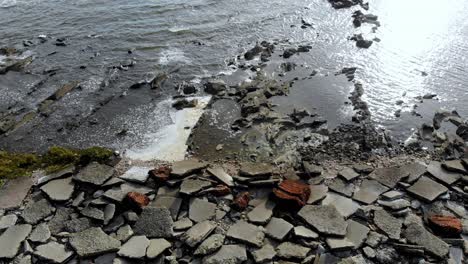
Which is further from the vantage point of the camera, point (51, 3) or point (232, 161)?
point (51, 3)

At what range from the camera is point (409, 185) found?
9.28 metres

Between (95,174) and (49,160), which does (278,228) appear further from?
(49,160)

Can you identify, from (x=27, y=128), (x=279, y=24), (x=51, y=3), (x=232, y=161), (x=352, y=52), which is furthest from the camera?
(x=51, y=3)


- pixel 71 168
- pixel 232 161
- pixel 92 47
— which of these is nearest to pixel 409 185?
pixel 232 161

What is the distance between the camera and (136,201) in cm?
858

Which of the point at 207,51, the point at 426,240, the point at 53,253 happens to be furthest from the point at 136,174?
the point at 207,51

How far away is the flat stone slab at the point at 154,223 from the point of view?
808cm

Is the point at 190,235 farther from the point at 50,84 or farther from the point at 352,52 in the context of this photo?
the point at 352,52

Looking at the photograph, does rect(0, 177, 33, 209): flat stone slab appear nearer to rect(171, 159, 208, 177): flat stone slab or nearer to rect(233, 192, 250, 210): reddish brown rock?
rect(171, 159, 208, 177): flat stone slab

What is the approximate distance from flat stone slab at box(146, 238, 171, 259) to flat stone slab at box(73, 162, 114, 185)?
7.19ft

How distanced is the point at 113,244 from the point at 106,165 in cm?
253

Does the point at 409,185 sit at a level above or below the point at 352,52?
below

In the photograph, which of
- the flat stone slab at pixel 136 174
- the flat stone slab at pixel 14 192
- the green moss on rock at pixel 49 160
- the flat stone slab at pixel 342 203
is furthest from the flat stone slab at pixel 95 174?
the flat stone slab at pixel 342 203

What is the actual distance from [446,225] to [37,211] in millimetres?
8198
